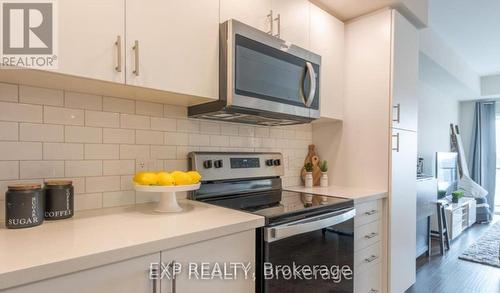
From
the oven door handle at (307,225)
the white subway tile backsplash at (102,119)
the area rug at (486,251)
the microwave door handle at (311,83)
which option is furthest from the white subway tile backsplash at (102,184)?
the area rug at (486,251)

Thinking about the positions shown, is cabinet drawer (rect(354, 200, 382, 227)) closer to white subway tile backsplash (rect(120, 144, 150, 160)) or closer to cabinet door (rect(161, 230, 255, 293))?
cabinet door (rect(161, 230, 255, 293))

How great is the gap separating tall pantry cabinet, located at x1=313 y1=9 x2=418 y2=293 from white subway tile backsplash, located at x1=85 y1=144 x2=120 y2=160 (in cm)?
166

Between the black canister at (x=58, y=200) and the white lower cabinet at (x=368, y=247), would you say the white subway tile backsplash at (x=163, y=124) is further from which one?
the white lower cabinet at (x=368, y=247)

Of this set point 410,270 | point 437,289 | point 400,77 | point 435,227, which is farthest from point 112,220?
point 435,227

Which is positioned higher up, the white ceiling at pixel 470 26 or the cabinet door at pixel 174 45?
the white ceiling at pixel 470 26

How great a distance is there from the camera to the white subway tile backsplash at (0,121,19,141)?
1.12m

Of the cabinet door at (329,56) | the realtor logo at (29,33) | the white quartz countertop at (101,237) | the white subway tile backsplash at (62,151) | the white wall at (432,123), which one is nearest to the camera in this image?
the white quartz countertop at (101,237)

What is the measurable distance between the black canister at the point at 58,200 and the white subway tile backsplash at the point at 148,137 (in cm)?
41

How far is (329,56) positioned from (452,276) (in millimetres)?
2434

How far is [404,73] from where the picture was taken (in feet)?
7.28

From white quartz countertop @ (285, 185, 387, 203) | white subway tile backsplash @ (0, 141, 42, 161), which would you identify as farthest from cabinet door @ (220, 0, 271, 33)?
white quartz countertop @ (285, 185, 387, 203)

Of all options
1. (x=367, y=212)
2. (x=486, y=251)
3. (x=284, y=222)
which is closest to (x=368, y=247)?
(x=367, y=212)

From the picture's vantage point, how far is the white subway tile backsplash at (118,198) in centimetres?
138

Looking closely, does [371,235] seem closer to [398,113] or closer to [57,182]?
[398,113]
